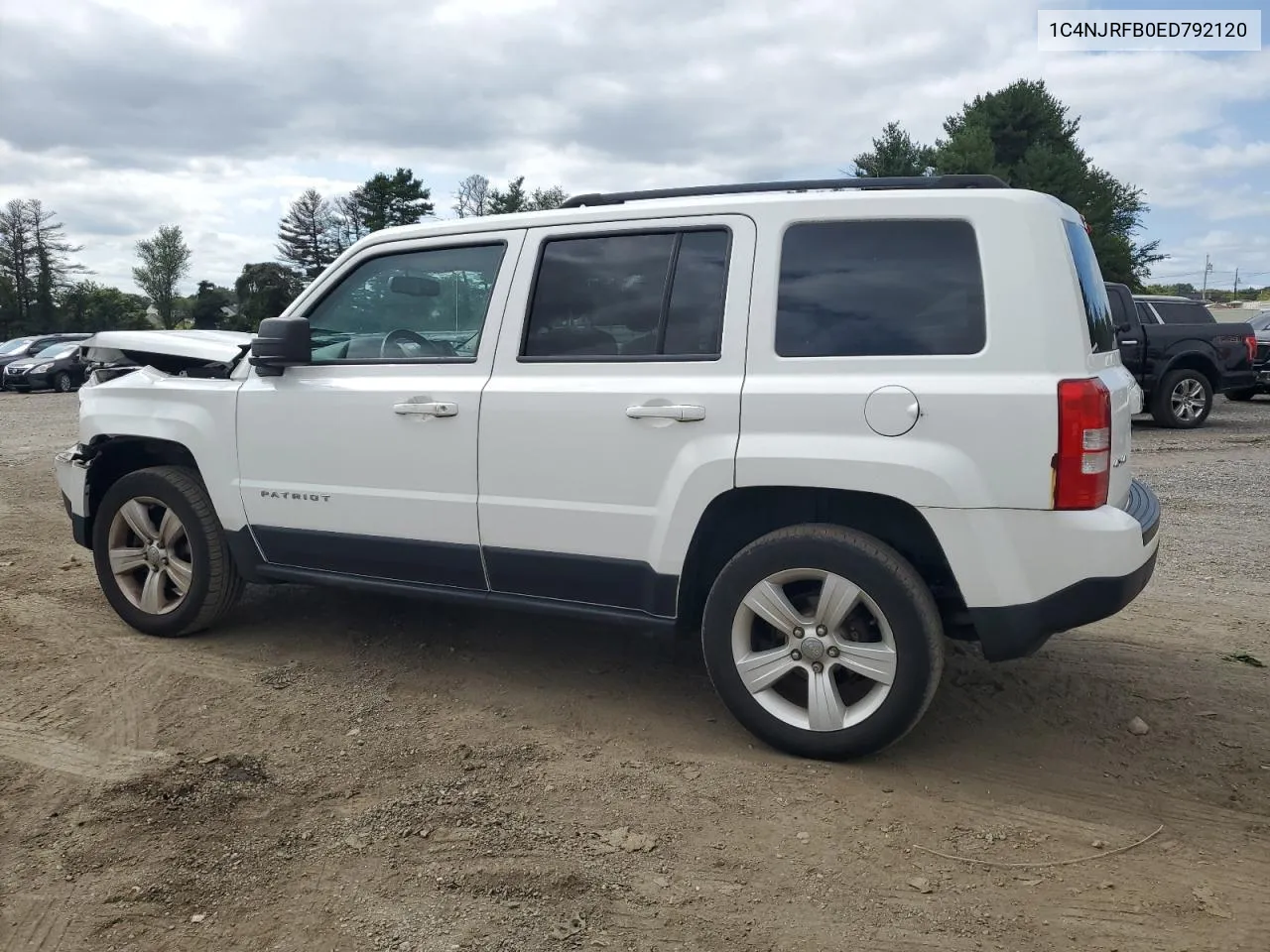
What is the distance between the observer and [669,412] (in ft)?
11.7

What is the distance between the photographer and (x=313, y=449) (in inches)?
169

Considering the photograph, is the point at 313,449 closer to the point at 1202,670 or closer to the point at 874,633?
the point at 874,633

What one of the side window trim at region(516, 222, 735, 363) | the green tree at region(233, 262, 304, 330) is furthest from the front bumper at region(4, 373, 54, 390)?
the side window trim at region(516, 222, 735, 363)

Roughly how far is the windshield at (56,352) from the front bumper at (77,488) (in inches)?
954

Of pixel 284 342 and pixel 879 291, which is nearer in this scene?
pixel 879 291

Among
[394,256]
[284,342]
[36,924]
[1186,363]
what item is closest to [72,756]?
[36,924]

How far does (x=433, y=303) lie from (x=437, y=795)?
1.98 metres

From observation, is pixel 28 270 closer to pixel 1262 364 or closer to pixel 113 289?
pixel 113 289

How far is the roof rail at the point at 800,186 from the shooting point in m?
3.48

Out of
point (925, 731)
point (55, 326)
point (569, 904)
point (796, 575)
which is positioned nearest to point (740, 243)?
point (796, 575)

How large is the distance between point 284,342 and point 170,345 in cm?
104

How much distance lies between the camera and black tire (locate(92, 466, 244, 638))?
4.69 meters

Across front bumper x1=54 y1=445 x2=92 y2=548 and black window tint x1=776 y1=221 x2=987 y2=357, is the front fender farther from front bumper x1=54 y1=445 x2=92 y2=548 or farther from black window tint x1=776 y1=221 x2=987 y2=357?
black window tint x1=776 y1=221 x2=987 y2=357

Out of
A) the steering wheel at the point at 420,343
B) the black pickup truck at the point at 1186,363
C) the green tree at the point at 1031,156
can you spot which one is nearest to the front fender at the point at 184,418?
the steering wheel at the point at 420,343
